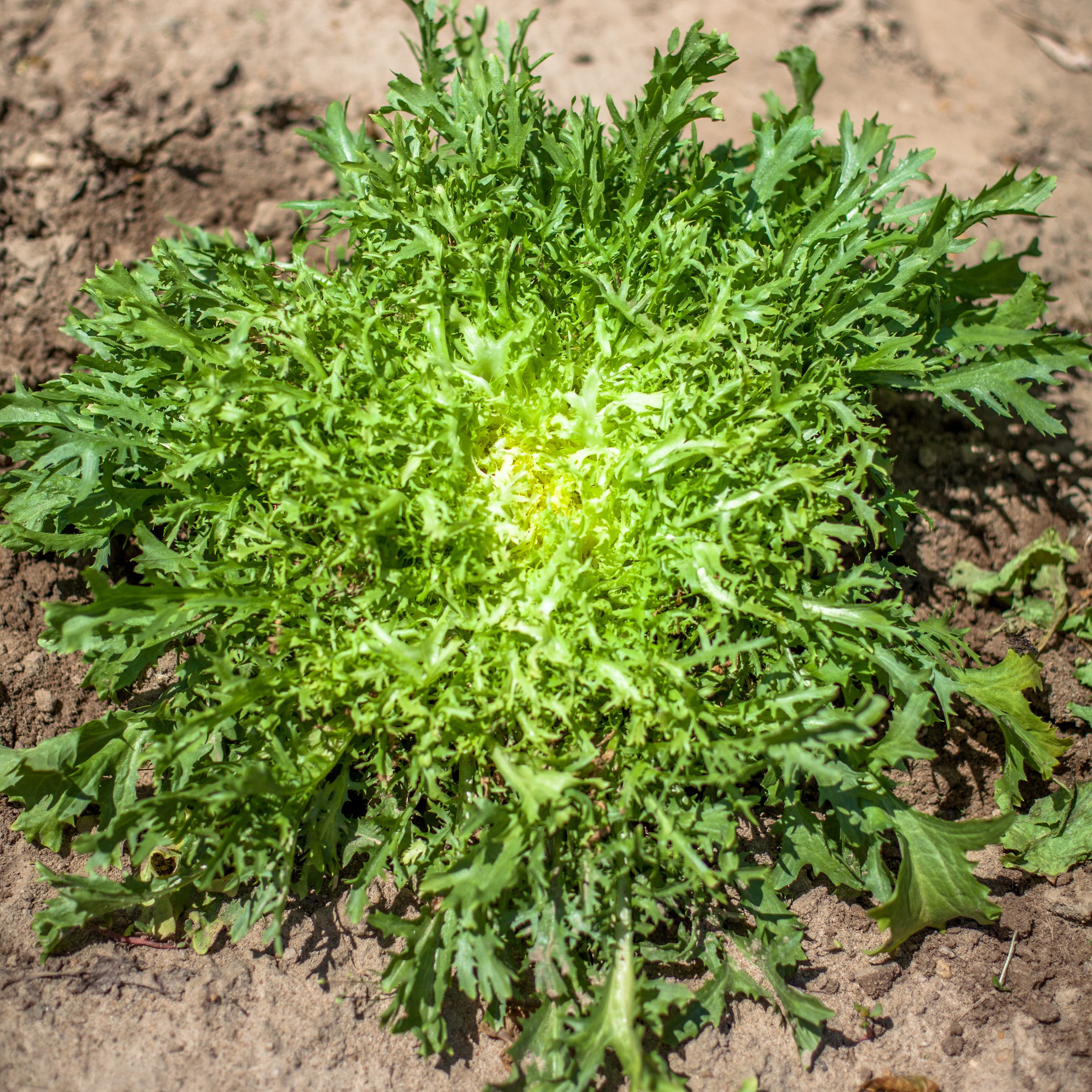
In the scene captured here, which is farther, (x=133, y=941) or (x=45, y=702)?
(x=45, y=702)

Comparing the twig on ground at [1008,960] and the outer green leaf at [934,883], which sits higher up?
the outer green leaf at [934,883]

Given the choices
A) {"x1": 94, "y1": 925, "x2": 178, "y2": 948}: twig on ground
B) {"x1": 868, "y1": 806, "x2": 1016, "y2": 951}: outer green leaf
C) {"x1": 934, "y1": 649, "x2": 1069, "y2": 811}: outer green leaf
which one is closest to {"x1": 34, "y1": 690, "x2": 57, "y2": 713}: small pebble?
{"x1": 94, "y1": 925, "x2": 178, "y2": 948}: twig on ground

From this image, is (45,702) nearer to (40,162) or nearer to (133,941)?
(133,941)

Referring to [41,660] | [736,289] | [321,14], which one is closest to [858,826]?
[736,289]

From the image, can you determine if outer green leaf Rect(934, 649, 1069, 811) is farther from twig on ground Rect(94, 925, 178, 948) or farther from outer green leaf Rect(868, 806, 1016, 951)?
twig on ground Rect(94, 925, 178, 948)

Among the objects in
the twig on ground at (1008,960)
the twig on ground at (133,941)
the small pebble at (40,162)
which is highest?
the small pebble at (40,162)

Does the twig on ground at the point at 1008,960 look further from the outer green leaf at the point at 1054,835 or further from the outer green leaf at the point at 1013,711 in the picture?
the outer green leaf at the point at 1013,711

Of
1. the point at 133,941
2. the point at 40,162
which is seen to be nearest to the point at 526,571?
the point at 133,941

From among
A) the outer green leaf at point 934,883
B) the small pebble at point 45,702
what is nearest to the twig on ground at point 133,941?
the small pebble at point 45,702
